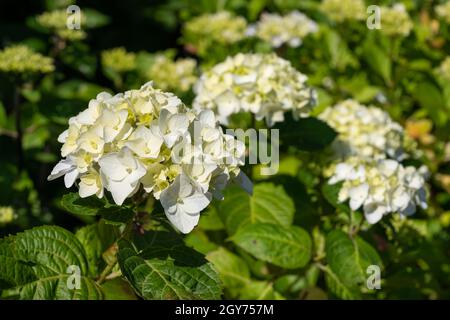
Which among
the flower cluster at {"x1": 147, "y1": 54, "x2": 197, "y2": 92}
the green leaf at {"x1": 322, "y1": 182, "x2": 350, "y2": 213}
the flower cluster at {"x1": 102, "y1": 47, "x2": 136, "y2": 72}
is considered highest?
the flower cluster at {"x1": 102, "y1": 47, "x2": 136, "y2": 72}

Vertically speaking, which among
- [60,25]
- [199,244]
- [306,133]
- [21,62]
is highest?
[60,25]

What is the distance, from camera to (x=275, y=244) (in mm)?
2160

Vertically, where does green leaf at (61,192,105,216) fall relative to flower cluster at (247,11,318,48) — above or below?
below

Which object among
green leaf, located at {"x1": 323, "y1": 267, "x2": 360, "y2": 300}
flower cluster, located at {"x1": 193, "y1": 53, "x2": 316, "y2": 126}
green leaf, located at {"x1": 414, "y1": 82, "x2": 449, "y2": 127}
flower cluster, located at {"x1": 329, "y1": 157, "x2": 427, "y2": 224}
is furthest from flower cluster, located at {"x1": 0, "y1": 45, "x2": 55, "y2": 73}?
green leaf, located at {"x1": 414, "y1": 82, "x2": 449, "y2": 127}

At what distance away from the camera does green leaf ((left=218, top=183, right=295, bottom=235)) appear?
2.32 meters

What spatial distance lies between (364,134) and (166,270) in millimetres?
1190

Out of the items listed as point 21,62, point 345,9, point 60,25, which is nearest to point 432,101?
point 345,9

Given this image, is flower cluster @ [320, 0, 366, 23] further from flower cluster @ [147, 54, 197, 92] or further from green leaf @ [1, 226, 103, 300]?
green leaf @ [1, 226, 103, 300]

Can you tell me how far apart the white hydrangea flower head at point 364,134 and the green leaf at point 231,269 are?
56 centimetres

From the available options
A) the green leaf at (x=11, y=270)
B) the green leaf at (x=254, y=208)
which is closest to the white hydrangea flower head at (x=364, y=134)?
the green leaf at (x=254, y=208)

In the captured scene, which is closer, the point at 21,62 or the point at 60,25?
the point at 21,62

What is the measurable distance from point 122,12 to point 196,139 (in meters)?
3.49

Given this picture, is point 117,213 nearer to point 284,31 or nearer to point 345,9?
point 284,31

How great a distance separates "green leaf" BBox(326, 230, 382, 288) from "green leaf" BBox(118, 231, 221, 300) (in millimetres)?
579
